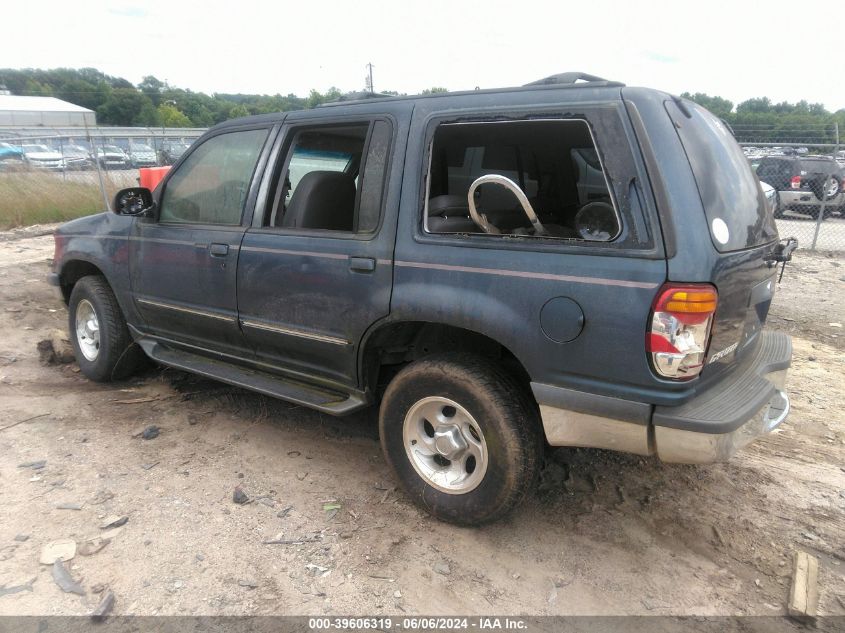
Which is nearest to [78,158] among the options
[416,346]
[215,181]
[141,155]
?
[141,155]

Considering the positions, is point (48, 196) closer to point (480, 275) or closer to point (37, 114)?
point (480, 275)

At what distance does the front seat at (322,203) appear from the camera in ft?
11.2

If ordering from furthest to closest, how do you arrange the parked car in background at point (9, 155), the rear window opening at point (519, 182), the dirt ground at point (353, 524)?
the parked car in background at point (9, 155) < the rear window opening at point (519, 182) < the dirt ground at point (353, 524)

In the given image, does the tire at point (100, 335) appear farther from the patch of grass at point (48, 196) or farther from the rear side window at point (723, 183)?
the patch of grass at point (48, 196)

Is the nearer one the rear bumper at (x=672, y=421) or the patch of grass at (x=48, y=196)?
the rear bumper at (x=672, y=421)

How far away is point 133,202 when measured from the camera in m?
4.02

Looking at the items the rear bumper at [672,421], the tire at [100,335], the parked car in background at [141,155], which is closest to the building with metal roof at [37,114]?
the parked car in background at [141,155]

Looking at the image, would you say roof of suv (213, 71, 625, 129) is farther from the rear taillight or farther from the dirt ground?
the dirt ground

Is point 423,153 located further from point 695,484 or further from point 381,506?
point 695,484

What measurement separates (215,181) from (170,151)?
16730 mm

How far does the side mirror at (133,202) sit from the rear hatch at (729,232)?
3.28 m

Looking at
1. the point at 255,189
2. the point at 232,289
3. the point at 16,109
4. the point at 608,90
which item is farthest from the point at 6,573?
the point at 16,109

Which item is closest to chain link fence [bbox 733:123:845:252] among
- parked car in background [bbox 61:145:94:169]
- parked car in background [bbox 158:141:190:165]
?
parked car in background [bbox 158:141:190:165]

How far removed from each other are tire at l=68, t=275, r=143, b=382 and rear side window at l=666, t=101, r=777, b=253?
3.95 metres
